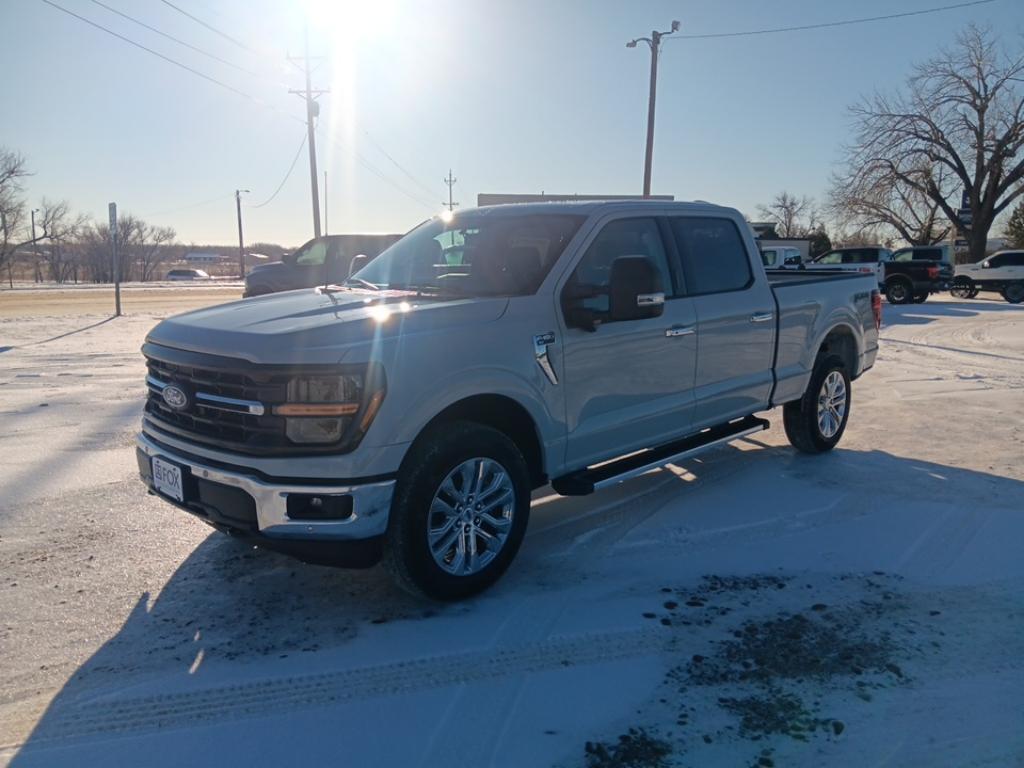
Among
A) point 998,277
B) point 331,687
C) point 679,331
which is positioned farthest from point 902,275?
point 331,687

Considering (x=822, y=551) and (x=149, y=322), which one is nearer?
(x=822, y=551)

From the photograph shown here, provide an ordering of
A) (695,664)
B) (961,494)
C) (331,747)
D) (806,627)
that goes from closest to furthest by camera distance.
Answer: (331,747)
(695,664)
(806,627)
(961,494)

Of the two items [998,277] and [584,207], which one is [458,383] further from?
[998,277]

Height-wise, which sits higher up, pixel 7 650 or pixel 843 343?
pixel 843 343

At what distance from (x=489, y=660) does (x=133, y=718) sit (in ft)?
4.59

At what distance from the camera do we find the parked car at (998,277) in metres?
27.9

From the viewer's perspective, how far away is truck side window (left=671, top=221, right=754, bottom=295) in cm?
525

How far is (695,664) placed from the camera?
3.29 metres

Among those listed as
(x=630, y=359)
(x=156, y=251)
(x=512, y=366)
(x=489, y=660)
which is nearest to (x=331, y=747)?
(x=489, y=660)

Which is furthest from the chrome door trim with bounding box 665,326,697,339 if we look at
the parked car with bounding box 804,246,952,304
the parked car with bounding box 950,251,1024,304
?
the parked car with bounding box 950,251,1024,304

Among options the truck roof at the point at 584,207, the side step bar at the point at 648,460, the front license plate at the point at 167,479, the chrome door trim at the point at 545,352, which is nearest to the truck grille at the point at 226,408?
the front license plate at the point at 167,479

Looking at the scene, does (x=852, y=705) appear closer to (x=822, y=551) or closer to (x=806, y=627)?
(x=806, y=627)

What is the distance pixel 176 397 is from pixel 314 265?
1305 centimetres

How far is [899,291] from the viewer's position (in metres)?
26.2
